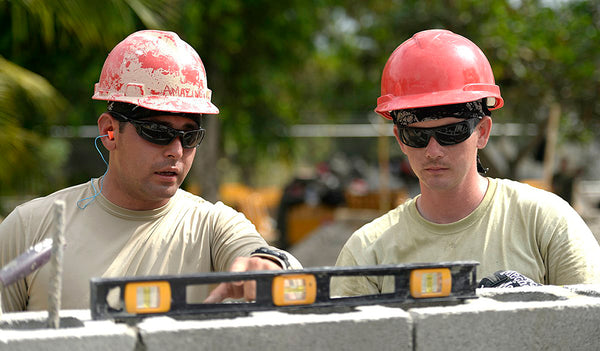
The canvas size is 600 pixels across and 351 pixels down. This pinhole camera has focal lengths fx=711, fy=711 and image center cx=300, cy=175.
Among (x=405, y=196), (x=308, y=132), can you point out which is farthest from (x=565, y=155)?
(x=308, y=132)

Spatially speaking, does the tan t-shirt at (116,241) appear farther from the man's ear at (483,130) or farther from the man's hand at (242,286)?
the man's ear at (483,130)

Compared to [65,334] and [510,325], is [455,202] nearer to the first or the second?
[510,325]

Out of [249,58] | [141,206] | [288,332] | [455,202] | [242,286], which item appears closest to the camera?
[288,332]

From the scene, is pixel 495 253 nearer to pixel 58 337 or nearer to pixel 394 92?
pixel 394 92

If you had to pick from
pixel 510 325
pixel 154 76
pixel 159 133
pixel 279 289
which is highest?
pixel 154 76

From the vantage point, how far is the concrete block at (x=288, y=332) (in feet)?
5.68

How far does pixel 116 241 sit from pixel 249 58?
9.27m

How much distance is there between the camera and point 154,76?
9.27ft

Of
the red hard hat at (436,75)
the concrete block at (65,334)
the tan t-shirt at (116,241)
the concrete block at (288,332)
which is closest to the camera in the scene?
the concrete block at (65,334)

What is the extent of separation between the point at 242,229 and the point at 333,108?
15896 millimetres

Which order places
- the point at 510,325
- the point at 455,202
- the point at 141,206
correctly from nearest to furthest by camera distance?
the point at 510,325 < the point at 141,206 < the point at 455,202

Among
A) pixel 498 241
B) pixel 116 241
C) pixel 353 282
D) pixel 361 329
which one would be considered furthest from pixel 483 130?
pixel 116 241

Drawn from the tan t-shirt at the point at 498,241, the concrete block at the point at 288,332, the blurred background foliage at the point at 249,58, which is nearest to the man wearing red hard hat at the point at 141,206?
the tan t-shirt at the point at 498,241

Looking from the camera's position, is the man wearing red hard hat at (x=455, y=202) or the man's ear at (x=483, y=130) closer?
the man wearing red hard hat at (x=455, y=202)
